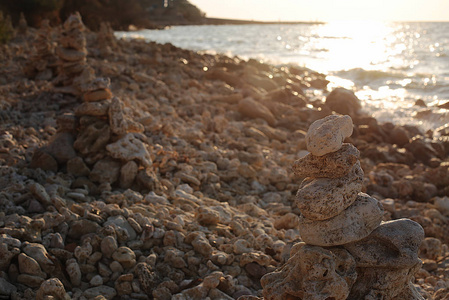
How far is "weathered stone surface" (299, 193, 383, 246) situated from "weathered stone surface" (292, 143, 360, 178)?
27 cm

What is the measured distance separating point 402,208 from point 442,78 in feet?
45.9

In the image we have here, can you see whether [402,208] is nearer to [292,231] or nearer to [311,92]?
[292,231]

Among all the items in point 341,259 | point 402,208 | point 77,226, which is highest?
point 341,259

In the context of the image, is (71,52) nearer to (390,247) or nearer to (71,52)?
(71,52)

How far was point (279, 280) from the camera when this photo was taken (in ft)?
10.5

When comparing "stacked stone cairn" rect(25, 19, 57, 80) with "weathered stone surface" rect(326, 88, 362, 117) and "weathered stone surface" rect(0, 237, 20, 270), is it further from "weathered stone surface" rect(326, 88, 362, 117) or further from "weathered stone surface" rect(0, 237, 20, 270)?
"weathered stone surface" rect(326, 88, 362, 117)

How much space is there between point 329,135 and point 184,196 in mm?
2970

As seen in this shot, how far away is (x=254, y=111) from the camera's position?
1082 centimetres

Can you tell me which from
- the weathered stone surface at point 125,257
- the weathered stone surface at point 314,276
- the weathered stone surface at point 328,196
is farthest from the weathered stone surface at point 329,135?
the weathered stone surface at point 125,257

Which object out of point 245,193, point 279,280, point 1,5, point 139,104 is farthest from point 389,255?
point 1,5

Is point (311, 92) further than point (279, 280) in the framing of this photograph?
Yes

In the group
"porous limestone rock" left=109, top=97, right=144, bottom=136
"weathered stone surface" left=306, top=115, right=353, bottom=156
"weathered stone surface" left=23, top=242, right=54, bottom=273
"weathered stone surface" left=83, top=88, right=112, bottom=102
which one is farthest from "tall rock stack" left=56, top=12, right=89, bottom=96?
"weathered stone surface" left=306, top=115, right=353, bottom=156

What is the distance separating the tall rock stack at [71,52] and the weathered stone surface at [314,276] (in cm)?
700

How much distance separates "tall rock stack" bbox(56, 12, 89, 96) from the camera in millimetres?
9148
